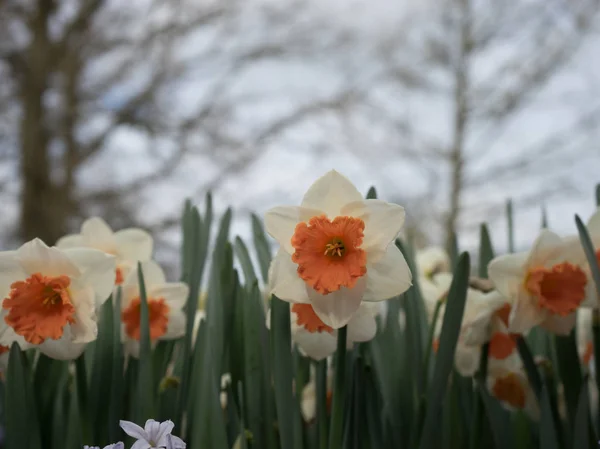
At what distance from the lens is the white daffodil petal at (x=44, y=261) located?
2.35ft

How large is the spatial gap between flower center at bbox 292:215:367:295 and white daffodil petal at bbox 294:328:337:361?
0.55 feet

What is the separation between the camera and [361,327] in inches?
28.5

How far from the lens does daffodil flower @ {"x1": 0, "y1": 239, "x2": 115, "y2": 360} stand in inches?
27.5

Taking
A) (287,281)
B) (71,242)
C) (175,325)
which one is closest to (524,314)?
(287,281)

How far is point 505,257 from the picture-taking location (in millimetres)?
826

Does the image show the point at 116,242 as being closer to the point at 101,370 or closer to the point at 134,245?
the point at 134,245

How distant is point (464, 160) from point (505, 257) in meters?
7.98

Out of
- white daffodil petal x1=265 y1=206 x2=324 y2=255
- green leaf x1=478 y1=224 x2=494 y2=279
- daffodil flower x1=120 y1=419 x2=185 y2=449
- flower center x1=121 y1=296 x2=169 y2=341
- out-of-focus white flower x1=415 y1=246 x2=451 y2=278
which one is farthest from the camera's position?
out-of-focus white flower x1=415 y1=246 x2=451 y2=278

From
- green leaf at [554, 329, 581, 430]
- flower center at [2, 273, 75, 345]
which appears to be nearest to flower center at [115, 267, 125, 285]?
flower center at [2, 273, 75, 345]

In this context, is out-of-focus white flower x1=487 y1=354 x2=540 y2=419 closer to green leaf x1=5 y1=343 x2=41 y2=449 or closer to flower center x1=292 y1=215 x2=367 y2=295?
flower center x1=292 y1=215 x2=367 y2=295

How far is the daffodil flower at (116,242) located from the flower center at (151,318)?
0.38ft

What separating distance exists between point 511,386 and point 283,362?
46 cm

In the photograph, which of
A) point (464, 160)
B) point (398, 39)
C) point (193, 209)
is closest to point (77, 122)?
point (398, 39)

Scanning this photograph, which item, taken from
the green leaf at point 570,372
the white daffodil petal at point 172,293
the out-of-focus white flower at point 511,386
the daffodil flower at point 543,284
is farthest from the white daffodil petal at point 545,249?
the white daffodil petal at point 172,293
